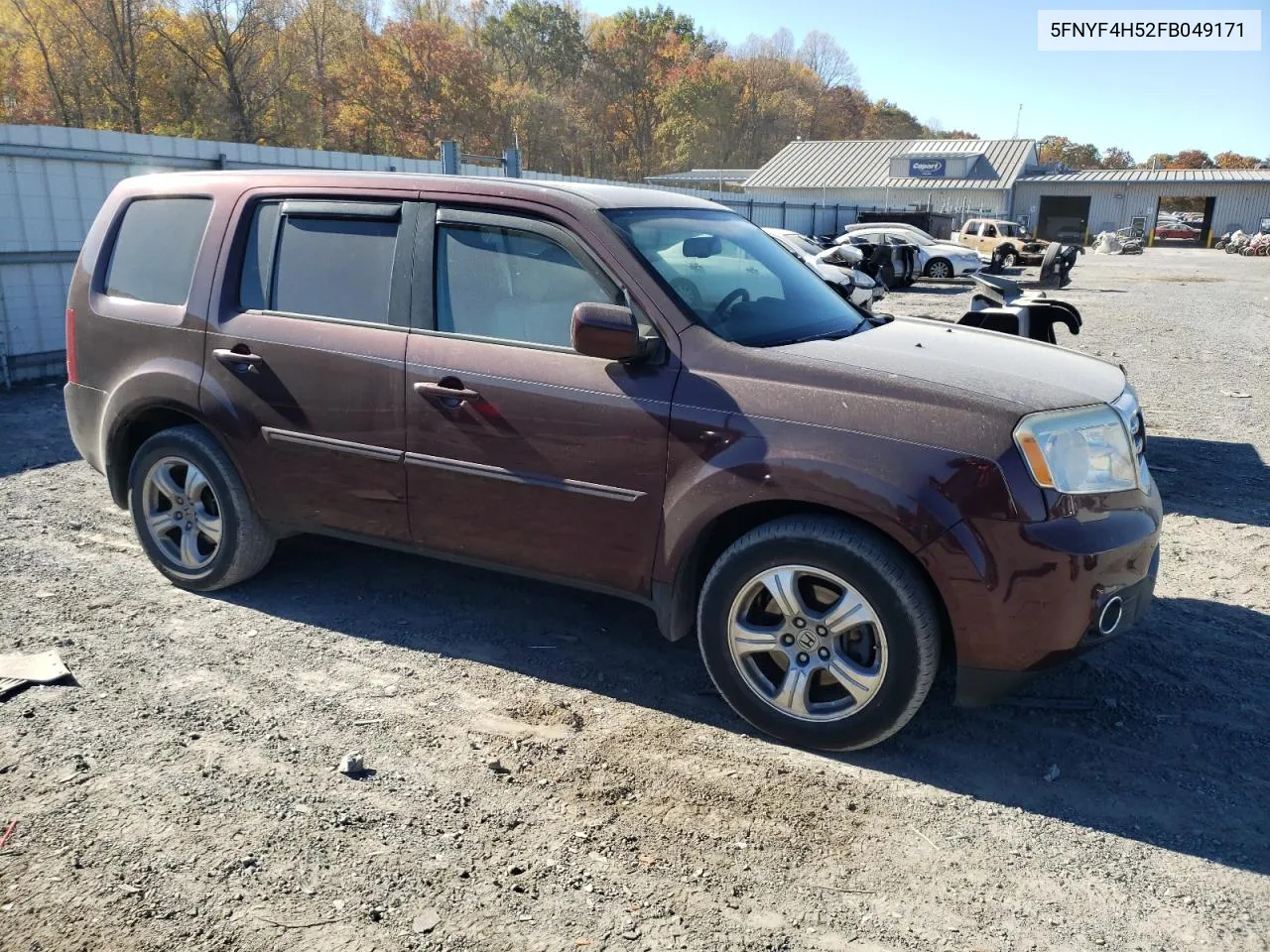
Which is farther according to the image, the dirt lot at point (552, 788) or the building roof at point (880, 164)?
the building roof at point (880, 164)

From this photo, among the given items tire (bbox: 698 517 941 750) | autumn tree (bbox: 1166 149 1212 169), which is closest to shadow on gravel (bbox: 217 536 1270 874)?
tire (bbox: 698 517 941 750)

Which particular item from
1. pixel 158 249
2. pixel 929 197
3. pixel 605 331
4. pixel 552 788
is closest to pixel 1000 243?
pixel 929 197

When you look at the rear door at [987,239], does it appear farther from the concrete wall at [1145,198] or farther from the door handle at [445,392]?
the door handle at [445,392]

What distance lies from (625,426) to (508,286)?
839 millimetres

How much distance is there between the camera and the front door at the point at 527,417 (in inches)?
144

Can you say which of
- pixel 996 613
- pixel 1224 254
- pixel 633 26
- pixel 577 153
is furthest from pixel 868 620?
pixel 633 26

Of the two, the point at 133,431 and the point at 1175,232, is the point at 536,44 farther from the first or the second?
the point at 133,431

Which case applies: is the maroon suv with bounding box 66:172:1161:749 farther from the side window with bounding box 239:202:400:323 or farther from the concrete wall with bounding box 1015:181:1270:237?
the concrete wall with bounding box 1015:181:1270:237

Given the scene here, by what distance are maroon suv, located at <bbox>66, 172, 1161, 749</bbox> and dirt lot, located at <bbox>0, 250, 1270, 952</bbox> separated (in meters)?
0.37

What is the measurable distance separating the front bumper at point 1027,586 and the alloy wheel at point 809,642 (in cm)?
30

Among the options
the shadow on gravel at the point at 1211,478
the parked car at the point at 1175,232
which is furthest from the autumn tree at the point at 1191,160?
the shadow on gravel at the point at 1211,478

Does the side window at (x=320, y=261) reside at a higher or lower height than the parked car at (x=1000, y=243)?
higher

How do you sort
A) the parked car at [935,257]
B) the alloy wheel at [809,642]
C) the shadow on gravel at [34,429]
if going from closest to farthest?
the alloy wheel at [809,642] → the shadow on gravel at [34,429] → the parked car at [935,257]

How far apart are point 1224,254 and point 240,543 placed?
56.7 meters
